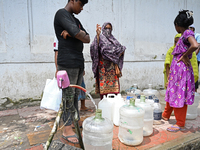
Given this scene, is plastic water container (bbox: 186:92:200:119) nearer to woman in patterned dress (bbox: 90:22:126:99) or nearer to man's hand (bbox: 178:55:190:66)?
man's hand (bbox: 178:55:190:66)

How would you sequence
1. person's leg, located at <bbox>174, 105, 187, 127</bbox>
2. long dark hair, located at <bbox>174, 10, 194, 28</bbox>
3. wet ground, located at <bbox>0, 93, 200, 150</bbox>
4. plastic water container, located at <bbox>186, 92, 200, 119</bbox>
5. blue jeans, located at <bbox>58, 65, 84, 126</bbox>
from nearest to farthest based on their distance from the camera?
1. blue jeans, located at <bbox>58, 65, 84, 126</bbox>
2. wet ground, located at <bbox>0, 93, 200, 150</bbox>
3. long dark hair, located at <bbox>174, 10, 194, 28</bbox>
4. person's leg, located at <bbox>174, 105, 187, 127</bbox>
5. plastic water container, located at <bbox>186, 92, 200, 119</bbox>

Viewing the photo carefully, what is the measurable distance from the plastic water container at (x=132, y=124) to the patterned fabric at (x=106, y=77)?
115 cm

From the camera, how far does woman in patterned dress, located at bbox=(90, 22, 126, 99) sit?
3.18m

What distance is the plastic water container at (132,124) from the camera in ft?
6.71

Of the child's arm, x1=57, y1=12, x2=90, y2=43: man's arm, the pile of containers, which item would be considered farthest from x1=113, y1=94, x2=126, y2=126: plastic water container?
x1=57, y1=12, x2=90, y2=43: man's arm

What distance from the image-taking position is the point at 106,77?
326cm

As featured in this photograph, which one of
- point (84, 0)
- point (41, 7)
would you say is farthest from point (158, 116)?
point (41, 7)

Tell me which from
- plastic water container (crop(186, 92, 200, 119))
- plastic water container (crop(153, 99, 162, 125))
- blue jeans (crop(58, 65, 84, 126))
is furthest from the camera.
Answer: plastic water container (crop(186, 92, 200, 119))

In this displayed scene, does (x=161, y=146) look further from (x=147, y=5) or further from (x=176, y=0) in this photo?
(x=176, y=0)

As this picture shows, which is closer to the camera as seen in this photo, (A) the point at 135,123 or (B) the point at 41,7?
(A) the point at 135,123

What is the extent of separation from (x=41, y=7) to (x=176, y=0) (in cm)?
540

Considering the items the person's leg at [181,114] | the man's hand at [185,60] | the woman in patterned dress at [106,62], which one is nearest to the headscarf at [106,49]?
the woman in patterned dress at [106,62]

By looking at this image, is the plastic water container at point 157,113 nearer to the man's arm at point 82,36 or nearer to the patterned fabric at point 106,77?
the patterned fabric at point 106,77

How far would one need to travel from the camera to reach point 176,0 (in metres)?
6.34
